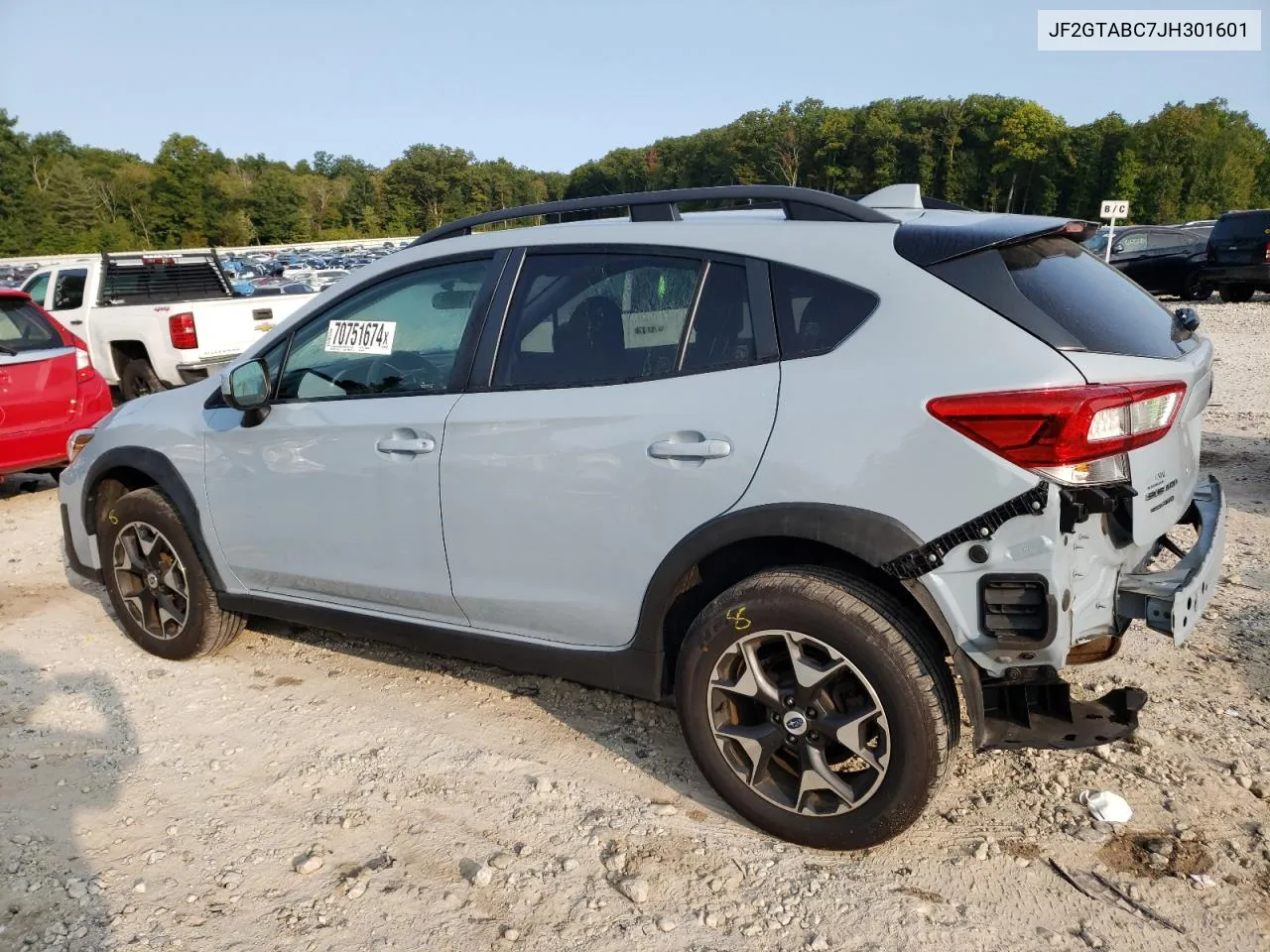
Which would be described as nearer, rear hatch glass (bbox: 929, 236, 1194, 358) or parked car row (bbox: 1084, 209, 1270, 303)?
rear hatch glass (bbox: 929, 236, 1194, 358)

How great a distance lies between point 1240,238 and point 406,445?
20.0 m

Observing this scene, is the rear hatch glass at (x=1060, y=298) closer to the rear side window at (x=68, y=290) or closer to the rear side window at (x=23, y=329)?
the rear side window at (x=23, y=329)

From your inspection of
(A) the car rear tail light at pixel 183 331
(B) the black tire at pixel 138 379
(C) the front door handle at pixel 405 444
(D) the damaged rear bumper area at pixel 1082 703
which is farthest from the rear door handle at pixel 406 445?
(B) the black tire at pixel 138 379

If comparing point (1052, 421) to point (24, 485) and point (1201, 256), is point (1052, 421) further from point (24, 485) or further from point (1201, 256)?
point (1201, 256)

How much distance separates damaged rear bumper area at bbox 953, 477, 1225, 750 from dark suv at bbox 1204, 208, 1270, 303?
62.0ft

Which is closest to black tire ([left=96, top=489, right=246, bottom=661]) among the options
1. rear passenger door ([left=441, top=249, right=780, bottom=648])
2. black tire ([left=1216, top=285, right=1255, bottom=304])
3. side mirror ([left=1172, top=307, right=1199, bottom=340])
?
rear passenger door ([left=441, top=249, right=780, bottom=648])

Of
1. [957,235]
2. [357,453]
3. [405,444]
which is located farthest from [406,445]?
[957,235]

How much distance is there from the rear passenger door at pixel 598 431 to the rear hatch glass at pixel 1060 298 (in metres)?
0.58

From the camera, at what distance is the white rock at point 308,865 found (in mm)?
2811

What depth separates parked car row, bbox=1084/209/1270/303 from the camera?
1822 cm

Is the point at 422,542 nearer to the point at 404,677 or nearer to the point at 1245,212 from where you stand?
the point at 404,677

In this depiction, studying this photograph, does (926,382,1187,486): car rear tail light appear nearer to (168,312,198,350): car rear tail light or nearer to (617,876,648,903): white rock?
(617,876,648,903): white rock

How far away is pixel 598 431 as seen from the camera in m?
2.91

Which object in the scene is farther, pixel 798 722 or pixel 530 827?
pixel 530 827
